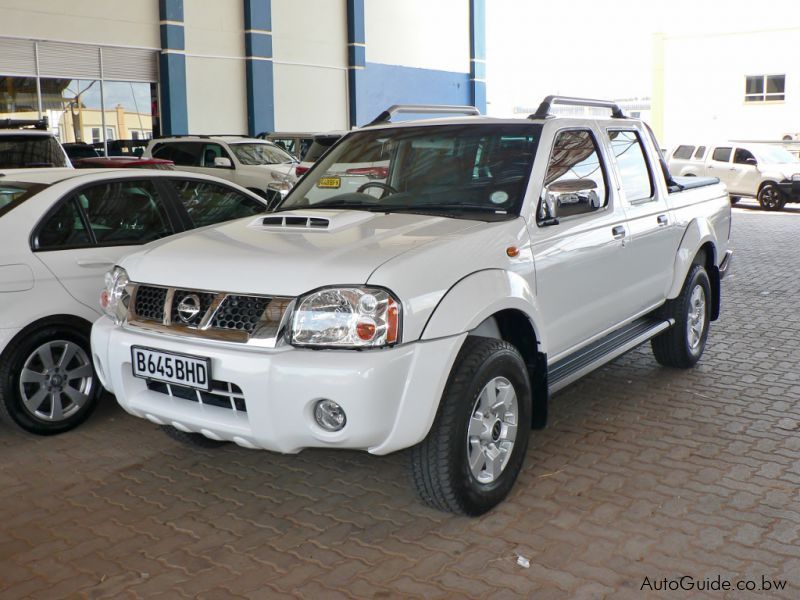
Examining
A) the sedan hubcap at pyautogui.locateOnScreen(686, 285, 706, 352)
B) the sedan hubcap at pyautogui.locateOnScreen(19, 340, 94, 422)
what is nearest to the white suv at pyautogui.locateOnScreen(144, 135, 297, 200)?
the sedan hubcap at pyautogui.locateOnScreen(686, 285, 706, 352)

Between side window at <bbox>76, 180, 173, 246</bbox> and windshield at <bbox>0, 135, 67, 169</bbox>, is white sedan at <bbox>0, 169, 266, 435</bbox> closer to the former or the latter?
side window at <bbox>76, 180, 173, 246</bbox>

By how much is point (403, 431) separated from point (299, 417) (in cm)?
43

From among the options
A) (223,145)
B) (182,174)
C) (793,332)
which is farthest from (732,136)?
(182,174)

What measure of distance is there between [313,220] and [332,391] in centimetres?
117

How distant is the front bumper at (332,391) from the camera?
3.37m

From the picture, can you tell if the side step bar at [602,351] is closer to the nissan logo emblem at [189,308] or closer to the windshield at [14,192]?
the nissan logo emblem at [189,308]

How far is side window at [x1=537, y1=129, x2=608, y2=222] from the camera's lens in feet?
14.5

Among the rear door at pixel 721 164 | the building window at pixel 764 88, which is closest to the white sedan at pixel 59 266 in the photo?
the rear door at pixel 721 164

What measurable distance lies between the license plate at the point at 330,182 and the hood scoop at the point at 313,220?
0.51 meters

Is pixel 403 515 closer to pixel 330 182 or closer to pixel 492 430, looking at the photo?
pixel 492 430

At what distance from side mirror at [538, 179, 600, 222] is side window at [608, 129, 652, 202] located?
2.48ft

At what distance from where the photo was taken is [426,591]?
11.0 feet

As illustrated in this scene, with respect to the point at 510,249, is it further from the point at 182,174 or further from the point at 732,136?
the point at 732,136

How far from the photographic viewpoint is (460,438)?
12.0 ft
